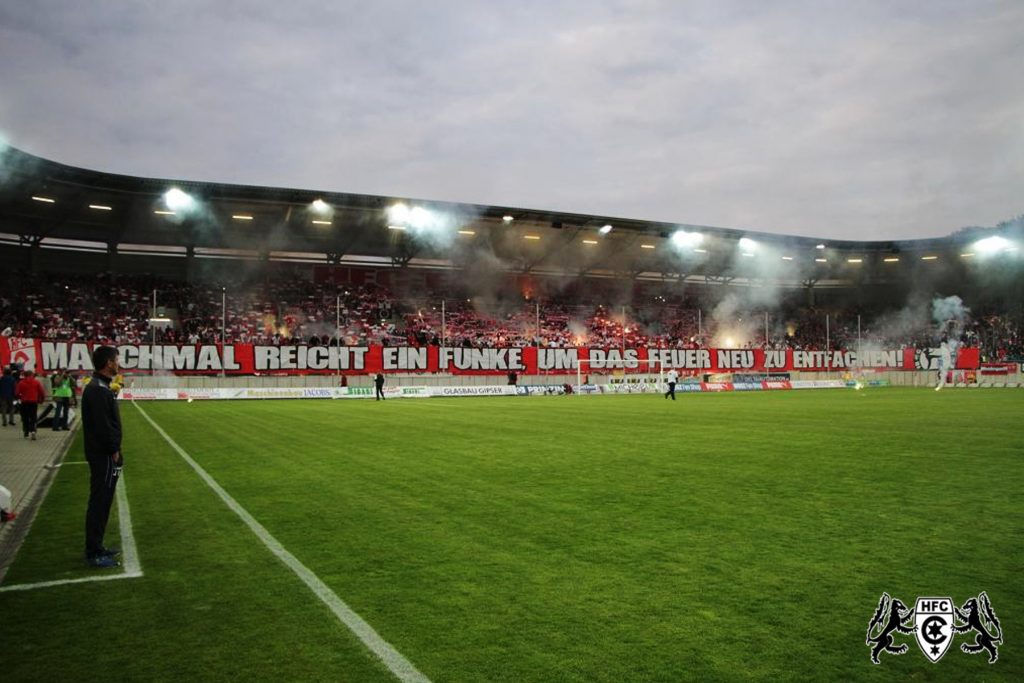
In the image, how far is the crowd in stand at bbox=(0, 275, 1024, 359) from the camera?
149 ft

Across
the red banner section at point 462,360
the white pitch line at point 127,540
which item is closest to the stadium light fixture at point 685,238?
the red banner section at point 462,360

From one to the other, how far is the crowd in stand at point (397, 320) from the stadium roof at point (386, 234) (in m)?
2.99

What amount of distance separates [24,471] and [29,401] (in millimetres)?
6915

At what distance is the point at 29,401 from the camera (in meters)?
Answer: 18.3

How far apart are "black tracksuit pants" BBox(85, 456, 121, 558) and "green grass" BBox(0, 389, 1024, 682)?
27cm

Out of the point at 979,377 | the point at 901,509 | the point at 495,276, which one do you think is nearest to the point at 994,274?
the point at 979,377

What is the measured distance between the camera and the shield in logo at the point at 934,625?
417 cm

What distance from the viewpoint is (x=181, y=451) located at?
1499 centimetres

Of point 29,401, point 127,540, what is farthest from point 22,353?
point 127,540

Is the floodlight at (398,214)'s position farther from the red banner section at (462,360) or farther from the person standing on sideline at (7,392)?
the person standing on sideline at (7,392)

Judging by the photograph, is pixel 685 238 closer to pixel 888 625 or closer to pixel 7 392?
pixel 7 392

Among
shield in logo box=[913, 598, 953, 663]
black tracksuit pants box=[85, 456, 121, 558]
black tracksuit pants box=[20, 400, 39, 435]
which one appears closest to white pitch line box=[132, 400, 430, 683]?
black tracksuit pants box=[85, 456, 121, 558]

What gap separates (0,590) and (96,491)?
1079 mm

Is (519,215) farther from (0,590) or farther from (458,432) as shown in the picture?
(0,590)
